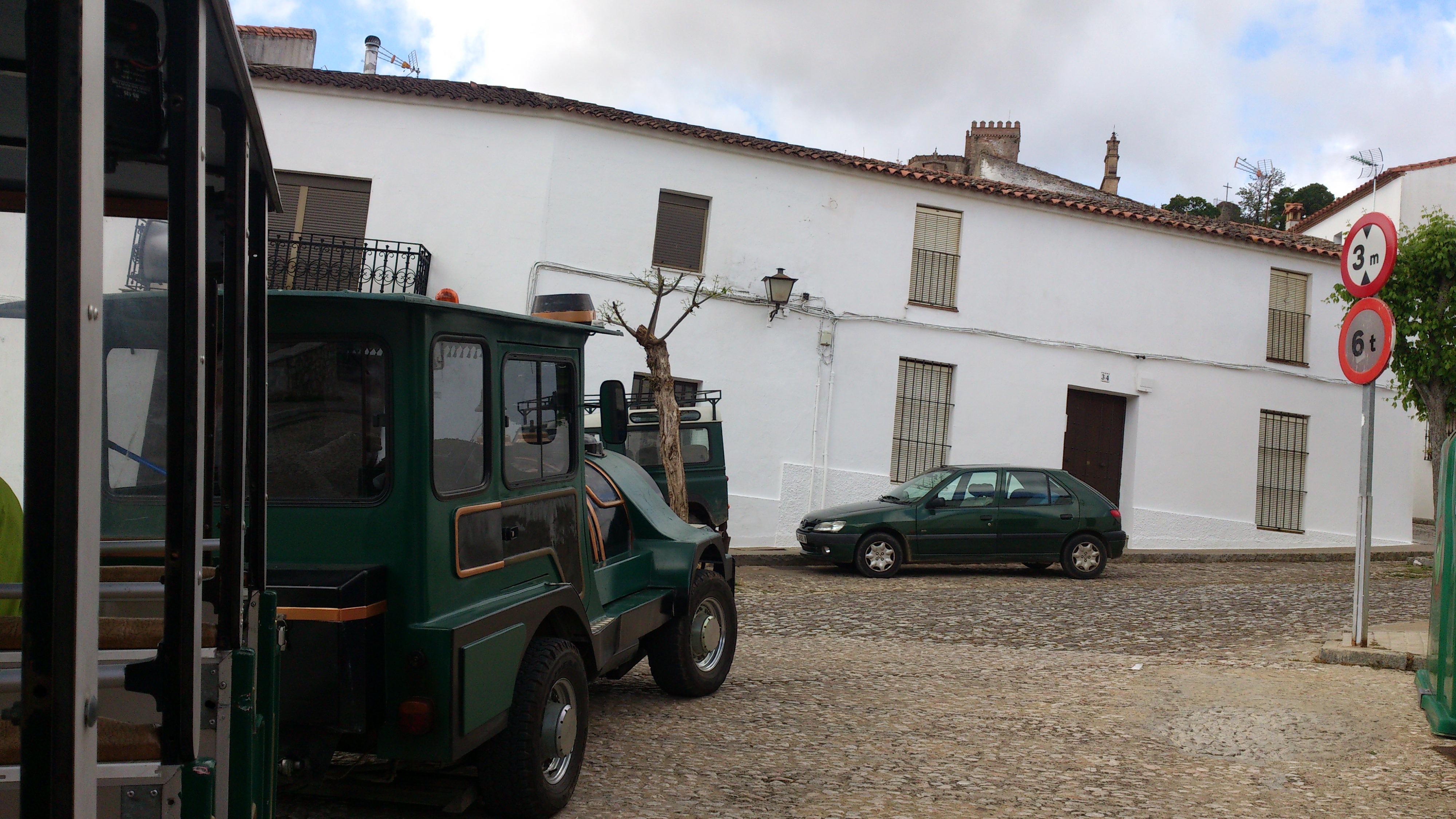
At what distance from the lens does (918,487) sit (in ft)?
47.5

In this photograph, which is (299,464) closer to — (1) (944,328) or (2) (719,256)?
(2) (719,256)

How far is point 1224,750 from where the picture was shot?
5715mm

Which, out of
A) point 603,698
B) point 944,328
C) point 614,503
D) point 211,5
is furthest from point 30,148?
point 944,328

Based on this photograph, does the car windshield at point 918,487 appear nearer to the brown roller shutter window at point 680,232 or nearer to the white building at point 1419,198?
the brown roller shutter window at point 680,232

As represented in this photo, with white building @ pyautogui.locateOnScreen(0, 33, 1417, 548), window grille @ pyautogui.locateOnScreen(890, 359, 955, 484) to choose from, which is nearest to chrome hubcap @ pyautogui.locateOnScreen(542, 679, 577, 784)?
white building @ pyautogui.locateOnScreen(0, 33, 1417, 548)

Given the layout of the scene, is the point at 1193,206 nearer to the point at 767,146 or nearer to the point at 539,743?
the point at 767,146

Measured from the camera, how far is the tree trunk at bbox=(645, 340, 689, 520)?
13.0 metres

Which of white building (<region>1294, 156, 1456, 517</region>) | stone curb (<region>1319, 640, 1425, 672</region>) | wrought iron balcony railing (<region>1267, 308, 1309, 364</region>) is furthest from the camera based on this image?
white building (<region>1294, 156, 1456, 517</region>)

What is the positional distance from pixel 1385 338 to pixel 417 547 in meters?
6.89

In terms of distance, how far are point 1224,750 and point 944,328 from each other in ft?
44.2

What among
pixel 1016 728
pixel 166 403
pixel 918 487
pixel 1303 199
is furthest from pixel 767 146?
pixel 1303 199

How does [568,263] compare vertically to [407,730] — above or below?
above

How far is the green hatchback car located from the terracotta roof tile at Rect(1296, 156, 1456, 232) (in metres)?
17.6

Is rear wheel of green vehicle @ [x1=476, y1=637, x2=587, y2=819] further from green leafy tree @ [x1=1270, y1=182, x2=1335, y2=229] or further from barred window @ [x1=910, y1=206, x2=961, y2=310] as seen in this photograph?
green leafy tree @ [x1=1270, y1=182, x2=1335, y2=229]
